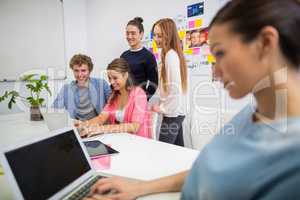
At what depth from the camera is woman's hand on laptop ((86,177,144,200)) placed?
72 cm

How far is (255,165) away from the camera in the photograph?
49cm

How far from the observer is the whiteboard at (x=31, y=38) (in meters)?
2.93

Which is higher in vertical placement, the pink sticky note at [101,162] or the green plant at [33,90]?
the green plant at [33,90]

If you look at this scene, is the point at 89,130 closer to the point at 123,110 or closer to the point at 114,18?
the point at 123,110

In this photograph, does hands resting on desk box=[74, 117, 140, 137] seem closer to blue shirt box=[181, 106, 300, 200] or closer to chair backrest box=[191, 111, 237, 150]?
chair backrest box=[191, 111, 237, 150]

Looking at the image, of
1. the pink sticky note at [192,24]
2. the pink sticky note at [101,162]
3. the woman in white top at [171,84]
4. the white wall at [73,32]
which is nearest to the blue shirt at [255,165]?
the pink sticky note at [101,162]

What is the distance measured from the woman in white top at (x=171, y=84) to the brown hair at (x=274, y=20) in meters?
1.44

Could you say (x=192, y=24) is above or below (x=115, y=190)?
above

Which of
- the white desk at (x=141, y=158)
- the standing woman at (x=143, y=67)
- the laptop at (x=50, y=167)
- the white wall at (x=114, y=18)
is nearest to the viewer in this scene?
the laptop at (x=50, y=167)

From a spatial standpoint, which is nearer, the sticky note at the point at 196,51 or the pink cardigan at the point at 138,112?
the pink cardigan at the point at 138,112

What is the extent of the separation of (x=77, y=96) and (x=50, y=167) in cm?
144

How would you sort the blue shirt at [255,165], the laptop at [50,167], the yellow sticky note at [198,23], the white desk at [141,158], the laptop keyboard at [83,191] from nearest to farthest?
the blue shirt at [255,165], the laptop at [50,167], the laptop keyboard at [83,191], the white desk at [141,158], the yellow sticky note at [198,23]

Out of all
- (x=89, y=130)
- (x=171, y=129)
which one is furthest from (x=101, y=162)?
(x=171, y=129)

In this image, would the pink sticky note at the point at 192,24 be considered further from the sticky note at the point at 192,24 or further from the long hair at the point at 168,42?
the long hair at the point at 168,42
